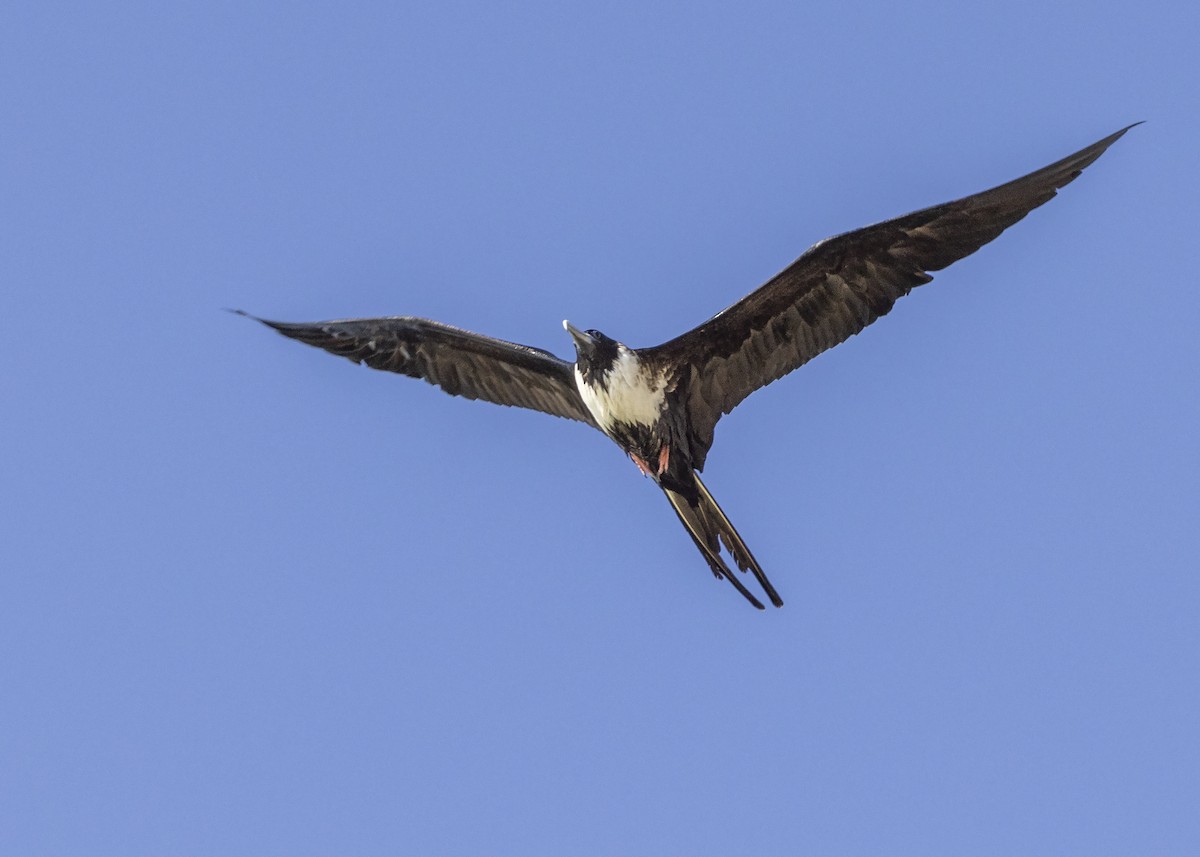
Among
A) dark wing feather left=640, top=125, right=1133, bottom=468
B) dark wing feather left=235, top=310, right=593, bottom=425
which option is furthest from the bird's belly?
dark wing feather left=235, top=310, right=593, bottom=425

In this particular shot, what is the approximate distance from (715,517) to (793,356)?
1.22 metres

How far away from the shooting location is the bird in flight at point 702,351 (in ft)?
36.0

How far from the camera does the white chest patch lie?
11.7m

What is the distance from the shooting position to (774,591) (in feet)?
37.5

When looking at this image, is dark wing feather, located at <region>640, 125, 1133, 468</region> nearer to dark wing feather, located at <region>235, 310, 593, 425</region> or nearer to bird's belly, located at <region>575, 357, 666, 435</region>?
bird's belly, located at <region>575, 357, 666, 435</region>

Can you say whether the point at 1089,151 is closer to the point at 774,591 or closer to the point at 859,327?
the point at 859,327

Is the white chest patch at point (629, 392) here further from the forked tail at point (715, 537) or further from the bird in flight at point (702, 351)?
the forked tail at point (715, 537)


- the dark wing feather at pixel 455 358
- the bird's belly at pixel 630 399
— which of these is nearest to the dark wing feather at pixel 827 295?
the bird's belly at pixel 630 399

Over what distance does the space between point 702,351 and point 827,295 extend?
949mm

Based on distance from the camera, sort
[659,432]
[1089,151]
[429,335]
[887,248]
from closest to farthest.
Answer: [1089,151], [887,248], [659,432], [429,335]

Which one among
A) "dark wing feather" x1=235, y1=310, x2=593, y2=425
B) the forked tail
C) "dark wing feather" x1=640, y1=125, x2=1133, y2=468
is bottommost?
the forked tail

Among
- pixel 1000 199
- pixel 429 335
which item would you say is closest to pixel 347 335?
pixel 429 335

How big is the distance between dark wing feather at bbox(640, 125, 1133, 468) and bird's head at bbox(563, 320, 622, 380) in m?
0.26

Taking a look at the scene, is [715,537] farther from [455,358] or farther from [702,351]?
[455,358]
